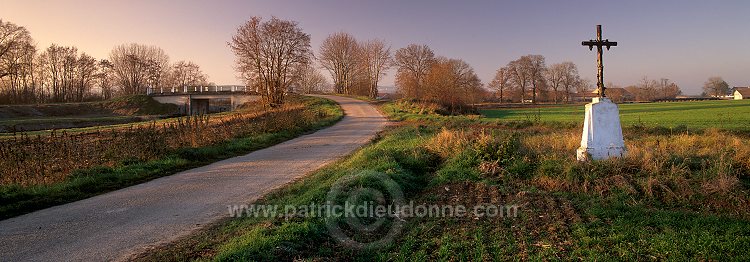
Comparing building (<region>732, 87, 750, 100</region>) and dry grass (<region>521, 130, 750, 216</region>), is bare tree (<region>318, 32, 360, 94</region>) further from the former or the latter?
building (<region>732, 87, 750, 100</region>)

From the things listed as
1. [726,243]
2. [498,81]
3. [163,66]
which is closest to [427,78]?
[726,243]

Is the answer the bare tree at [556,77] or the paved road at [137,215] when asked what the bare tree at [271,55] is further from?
the bare tree at [556,77]

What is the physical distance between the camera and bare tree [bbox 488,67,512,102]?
86.8 metres

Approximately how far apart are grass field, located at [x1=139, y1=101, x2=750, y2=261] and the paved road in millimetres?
613

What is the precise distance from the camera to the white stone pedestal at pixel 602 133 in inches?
328

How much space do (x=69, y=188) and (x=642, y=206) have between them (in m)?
10.3

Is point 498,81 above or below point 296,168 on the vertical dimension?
above

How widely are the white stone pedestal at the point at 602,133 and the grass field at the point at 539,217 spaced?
0.38 meters

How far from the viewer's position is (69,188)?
28.0 feet

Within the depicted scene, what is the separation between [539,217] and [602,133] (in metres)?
3.82

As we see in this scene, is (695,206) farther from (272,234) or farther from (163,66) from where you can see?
(163,66)

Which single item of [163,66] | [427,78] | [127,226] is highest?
[163,66]

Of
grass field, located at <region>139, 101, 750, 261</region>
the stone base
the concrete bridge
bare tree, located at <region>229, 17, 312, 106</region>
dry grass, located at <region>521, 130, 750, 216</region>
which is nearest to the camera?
grass field, located at <region>139, 101, 750, 261</region>

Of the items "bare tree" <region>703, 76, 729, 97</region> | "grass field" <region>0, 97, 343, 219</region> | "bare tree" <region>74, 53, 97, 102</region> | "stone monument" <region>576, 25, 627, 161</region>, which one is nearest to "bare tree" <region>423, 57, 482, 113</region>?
"grass field" <region>0, 97, 343, 219</region>
